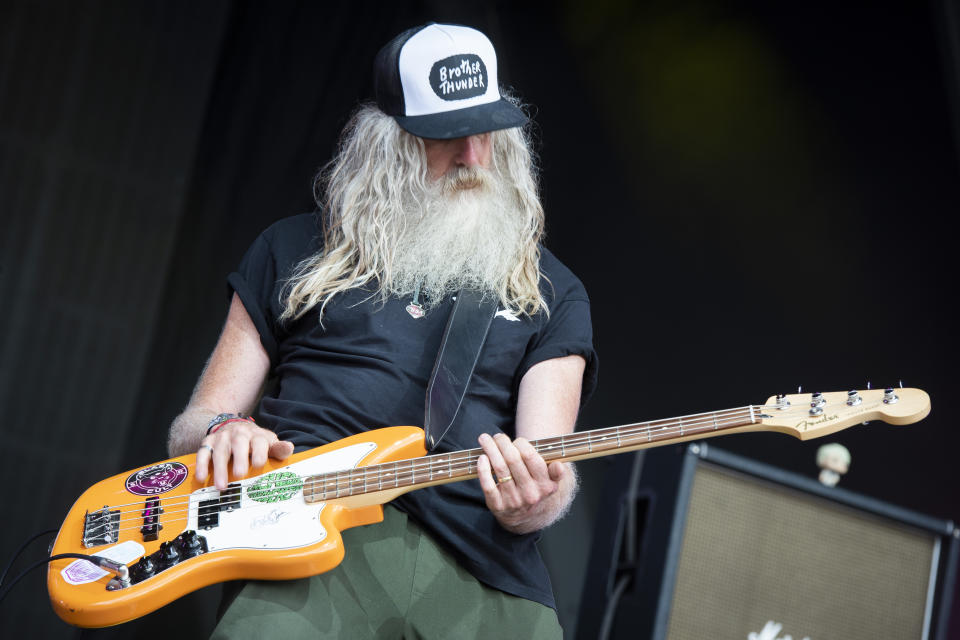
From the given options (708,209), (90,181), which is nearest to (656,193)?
(708,209)

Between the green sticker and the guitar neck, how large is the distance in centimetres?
2

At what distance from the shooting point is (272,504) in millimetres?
1550

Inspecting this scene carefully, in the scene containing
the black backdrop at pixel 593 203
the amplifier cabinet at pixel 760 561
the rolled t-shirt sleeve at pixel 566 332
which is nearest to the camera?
the rolled t-shirt sleeve at pixel 566 332

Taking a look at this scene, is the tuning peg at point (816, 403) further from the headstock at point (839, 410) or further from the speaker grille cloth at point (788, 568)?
the speaker grille cloth at point (788, 568)

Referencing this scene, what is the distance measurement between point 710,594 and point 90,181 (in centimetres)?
281

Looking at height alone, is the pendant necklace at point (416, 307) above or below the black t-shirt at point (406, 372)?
above

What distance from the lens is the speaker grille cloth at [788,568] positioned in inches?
85.4

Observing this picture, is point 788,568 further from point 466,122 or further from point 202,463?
point 202,463

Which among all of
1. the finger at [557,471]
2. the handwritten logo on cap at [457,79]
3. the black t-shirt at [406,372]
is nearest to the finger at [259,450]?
the black t-shirt at [406,372]

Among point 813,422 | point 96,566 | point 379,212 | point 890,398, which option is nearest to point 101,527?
point 96,566

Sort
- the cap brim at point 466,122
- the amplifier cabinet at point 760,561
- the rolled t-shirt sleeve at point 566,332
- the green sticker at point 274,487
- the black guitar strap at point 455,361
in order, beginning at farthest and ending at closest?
the amplifier cabinet at point 760,561
the cap brim at point 466,122
the rolled t-shirt sleeve at point 566,332
the black guitar strap at point 455,361
the green sticker at point 274,487

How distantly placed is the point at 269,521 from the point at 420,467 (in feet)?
0.88

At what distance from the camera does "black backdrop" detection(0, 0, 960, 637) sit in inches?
120

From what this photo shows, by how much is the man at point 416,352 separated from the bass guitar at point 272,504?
6 centimetres
